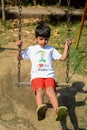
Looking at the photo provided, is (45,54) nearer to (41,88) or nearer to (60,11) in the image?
(41,88)

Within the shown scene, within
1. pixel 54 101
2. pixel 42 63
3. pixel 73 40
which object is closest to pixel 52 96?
pixel 54 101

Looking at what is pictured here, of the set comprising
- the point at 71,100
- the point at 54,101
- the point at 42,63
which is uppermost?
the point at 42,63

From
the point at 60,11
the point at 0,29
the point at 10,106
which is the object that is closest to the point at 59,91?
the point at 10,106

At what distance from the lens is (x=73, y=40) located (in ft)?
25.8

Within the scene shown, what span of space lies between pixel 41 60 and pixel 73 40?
2.89m

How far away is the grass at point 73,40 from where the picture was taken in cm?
684

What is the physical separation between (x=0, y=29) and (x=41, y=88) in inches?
152

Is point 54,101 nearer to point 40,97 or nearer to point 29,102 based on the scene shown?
point 40,97

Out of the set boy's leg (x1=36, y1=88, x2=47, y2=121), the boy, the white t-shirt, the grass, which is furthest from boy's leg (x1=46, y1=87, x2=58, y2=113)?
the grass

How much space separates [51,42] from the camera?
774 cm

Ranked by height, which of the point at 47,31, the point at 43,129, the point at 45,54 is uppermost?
the point at 47,31

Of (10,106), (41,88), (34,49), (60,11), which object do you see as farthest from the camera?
(60,11)

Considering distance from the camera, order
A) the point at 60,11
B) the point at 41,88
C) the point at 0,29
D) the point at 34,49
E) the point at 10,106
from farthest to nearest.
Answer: the point at 60,11, the point at 0,29, the point at 10,106, the point at 34,49, the point at 41,88

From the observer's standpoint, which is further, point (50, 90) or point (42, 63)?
point (42, 63)
